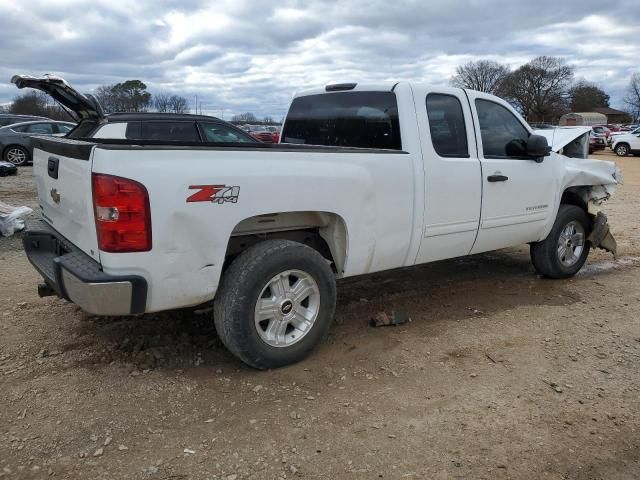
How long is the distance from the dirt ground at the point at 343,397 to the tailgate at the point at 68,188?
0.92 metres

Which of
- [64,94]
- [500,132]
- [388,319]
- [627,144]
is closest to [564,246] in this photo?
[500,132]

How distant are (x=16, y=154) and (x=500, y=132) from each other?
1657 cm

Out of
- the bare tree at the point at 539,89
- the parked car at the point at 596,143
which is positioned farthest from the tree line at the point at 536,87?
the parked car at the point at 596,143

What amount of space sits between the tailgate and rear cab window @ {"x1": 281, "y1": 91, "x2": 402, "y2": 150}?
7.33 ft

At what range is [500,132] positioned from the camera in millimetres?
5043

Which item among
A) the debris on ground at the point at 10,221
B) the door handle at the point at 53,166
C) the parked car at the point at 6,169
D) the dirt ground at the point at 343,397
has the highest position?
the door handle at the point at 53,166

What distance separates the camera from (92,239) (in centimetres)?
304

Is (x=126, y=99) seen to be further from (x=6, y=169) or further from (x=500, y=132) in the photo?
(x=500, y=132)

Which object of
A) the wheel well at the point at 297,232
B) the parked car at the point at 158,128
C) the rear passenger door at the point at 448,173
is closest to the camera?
the wheel well at the point at 297,232

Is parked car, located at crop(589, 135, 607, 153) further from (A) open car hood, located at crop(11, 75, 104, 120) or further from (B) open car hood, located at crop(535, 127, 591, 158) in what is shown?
(A) open car hood, located at crop(11, 75, 104, 120)

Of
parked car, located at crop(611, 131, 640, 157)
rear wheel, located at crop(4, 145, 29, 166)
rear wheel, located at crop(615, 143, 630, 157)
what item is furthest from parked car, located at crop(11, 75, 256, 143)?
rear wheel, located at crop(615, 143, 630, 157)

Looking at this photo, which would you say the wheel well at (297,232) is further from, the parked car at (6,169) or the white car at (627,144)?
the white car at (627,144)

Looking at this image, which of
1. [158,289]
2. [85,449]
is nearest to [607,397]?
[158,289]

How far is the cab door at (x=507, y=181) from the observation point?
4773 millimetres
